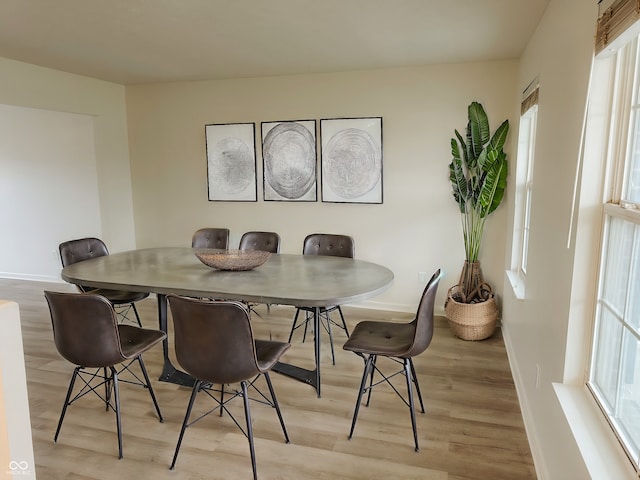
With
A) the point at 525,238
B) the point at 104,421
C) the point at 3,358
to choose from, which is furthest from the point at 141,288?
the point at 525,238

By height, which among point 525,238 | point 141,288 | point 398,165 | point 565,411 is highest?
point 398,165

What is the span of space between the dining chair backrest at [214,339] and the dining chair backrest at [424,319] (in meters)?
0.82

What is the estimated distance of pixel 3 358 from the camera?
1.32 metres

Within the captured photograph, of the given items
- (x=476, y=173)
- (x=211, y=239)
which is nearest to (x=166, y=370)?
(x=211, y=239)

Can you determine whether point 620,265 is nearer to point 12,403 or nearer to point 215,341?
point 215,341

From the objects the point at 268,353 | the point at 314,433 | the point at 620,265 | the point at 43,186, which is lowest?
the point at 314,433

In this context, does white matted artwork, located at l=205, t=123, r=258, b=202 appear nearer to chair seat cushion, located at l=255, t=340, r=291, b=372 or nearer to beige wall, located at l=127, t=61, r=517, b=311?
beige wall, located at l=127, t=61, r=517, b=311

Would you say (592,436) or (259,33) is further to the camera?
(259,33)

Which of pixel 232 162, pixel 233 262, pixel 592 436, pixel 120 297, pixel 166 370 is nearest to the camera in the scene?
pixel 592 436

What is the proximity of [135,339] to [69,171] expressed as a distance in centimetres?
418

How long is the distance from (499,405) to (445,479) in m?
0.88

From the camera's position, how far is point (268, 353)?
2.47 meters

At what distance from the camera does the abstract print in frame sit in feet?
16.0

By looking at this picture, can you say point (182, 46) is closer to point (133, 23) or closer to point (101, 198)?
point (133, 23)
